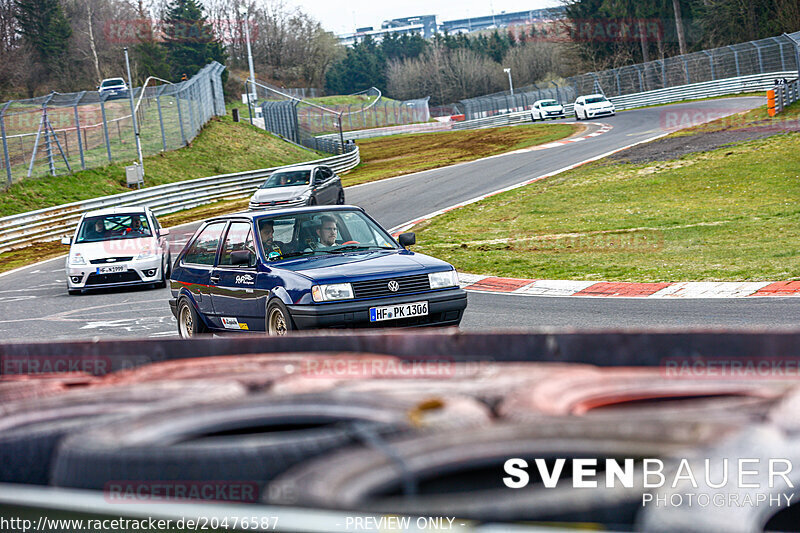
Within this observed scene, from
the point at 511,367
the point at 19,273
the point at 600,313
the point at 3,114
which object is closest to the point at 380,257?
the point at 600,313

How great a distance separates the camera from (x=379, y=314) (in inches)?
317

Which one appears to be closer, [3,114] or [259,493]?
[259,493]

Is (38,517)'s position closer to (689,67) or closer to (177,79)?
(689,67)

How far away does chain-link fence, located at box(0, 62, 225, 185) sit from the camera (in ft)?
105

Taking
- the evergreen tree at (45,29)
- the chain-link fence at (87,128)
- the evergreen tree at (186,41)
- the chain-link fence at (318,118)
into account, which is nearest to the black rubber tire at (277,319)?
the chain-link fence at (87,128)

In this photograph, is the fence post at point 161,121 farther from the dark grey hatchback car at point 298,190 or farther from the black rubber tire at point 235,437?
the black rubber tire at point 235,437

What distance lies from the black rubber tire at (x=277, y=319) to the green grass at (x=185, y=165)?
78.0 feet

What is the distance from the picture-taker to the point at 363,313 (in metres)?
8.04

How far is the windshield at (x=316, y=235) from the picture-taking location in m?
9.16

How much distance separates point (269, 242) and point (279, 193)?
52.6ft

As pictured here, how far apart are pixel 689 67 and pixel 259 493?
63327mm

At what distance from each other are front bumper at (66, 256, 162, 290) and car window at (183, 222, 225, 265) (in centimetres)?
682

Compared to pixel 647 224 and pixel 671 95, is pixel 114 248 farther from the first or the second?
pixel 671 95

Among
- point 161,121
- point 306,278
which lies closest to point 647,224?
point 306,278
